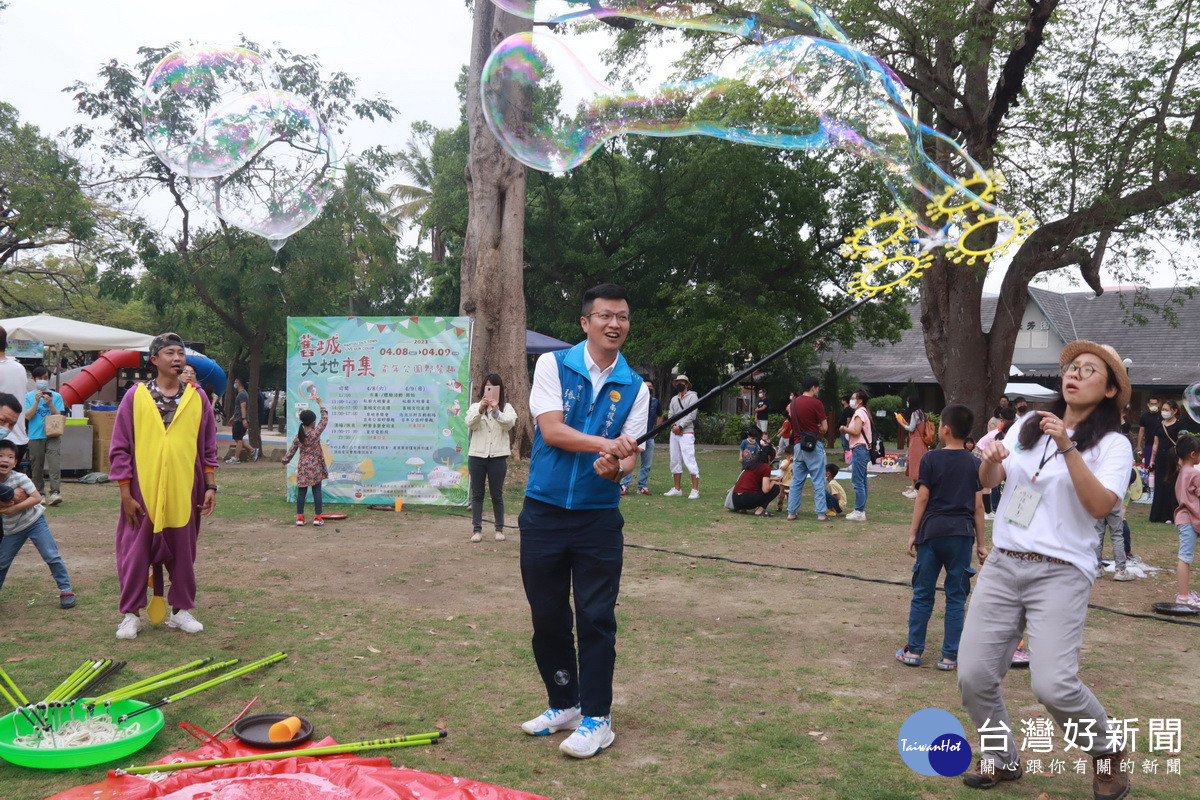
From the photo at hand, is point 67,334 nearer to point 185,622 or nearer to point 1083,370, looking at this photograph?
point 185,622

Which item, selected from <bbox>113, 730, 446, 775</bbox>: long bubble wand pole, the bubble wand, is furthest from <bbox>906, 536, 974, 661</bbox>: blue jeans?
the bubble wand

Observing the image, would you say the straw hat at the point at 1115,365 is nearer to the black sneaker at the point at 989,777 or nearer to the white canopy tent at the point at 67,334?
the black sneaker at the point at 989,777

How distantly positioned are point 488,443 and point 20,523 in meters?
4.24

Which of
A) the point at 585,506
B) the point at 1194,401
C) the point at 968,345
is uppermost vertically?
the point at 968,345

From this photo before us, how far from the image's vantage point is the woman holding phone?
8.89 m

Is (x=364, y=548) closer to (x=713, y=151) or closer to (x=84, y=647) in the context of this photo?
(x=84, y=647)

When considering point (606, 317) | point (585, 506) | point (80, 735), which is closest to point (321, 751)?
point (80, 735)

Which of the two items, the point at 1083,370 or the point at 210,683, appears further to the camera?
the point at 210,683

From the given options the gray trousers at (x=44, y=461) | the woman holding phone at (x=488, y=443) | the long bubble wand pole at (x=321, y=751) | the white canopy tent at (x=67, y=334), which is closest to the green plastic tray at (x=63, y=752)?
the long bubble wand pole at (x=321, y=751)

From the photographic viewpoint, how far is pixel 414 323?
36.4 feet

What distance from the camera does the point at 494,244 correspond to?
13656 millimetres

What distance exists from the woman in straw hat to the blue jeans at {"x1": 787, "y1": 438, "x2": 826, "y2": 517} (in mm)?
7898

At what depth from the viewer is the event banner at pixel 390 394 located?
11.1 metres

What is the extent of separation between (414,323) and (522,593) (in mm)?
5413
